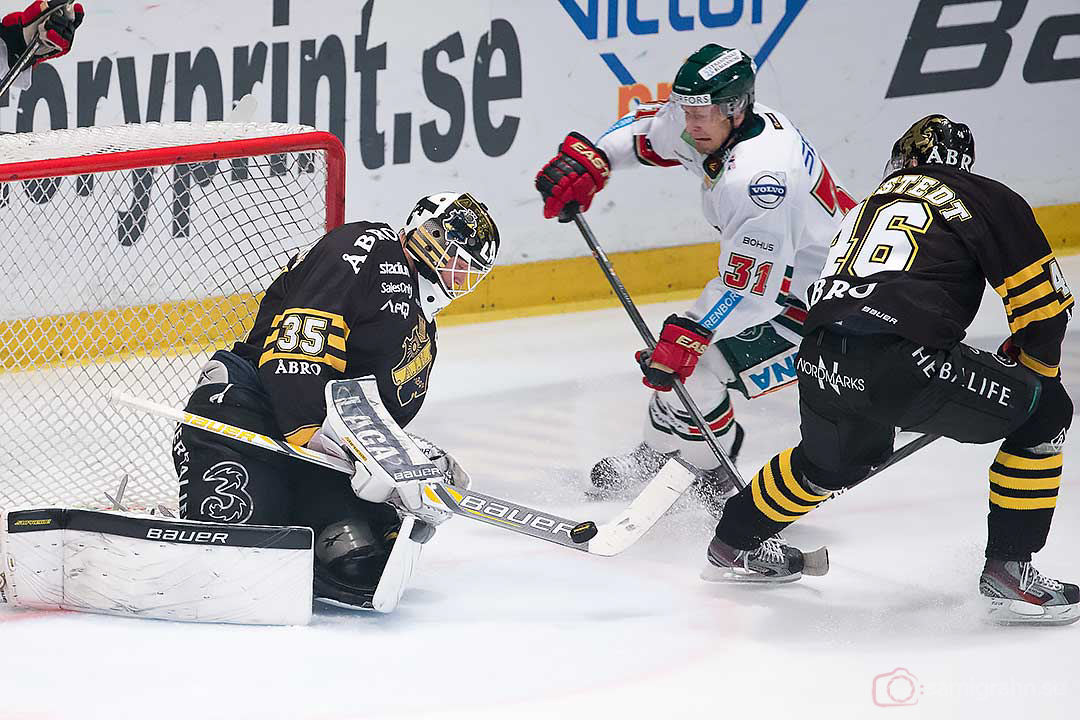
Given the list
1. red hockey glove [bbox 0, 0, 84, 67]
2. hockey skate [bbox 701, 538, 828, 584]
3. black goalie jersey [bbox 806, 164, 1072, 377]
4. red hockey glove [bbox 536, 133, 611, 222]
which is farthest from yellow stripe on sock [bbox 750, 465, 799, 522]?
red hockey glove [bbox 0, 0, 84, 67]

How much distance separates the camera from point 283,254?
11.8ft

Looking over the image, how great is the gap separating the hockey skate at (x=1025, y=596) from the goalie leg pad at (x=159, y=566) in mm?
1218

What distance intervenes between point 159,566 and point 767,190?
57.5 inches

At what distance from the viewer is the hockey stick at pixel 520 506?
8.97 ft

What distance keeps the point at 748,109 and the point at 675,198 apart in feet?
6.24

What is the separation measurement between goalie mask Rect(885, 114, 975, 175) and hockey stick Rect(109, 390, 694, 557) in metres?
0.74

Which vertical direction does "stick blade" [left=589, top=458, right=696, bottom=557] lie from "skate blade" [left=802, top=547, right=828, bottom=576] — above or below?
above

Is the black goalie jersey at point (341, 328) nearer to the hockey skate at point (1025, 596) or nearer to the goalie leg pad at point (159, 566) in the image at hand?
the goalie leg pad at point (159, 566)

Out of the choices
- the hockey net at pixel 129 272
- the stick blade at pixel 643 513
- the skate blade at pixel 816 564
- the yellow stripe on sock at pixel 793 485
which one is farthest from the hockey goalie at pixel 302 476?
the skate blade at pixel 816 564

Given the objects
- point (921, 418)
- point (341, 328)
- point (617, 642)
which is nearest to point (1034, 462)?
point (921, 418)

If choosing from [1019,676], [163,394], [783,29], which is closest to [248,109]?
[163,394]

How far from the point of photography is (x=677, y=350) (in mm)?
Result: 3350

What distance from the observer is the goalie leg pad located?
2.65 m

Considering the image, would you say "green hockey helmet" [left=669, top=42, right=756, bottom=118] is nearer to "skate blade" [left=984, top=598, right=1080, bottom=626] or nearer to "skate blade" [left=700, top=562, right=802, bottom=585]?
"skate blade" [left=700, top=562, right=802, bottom=585]
